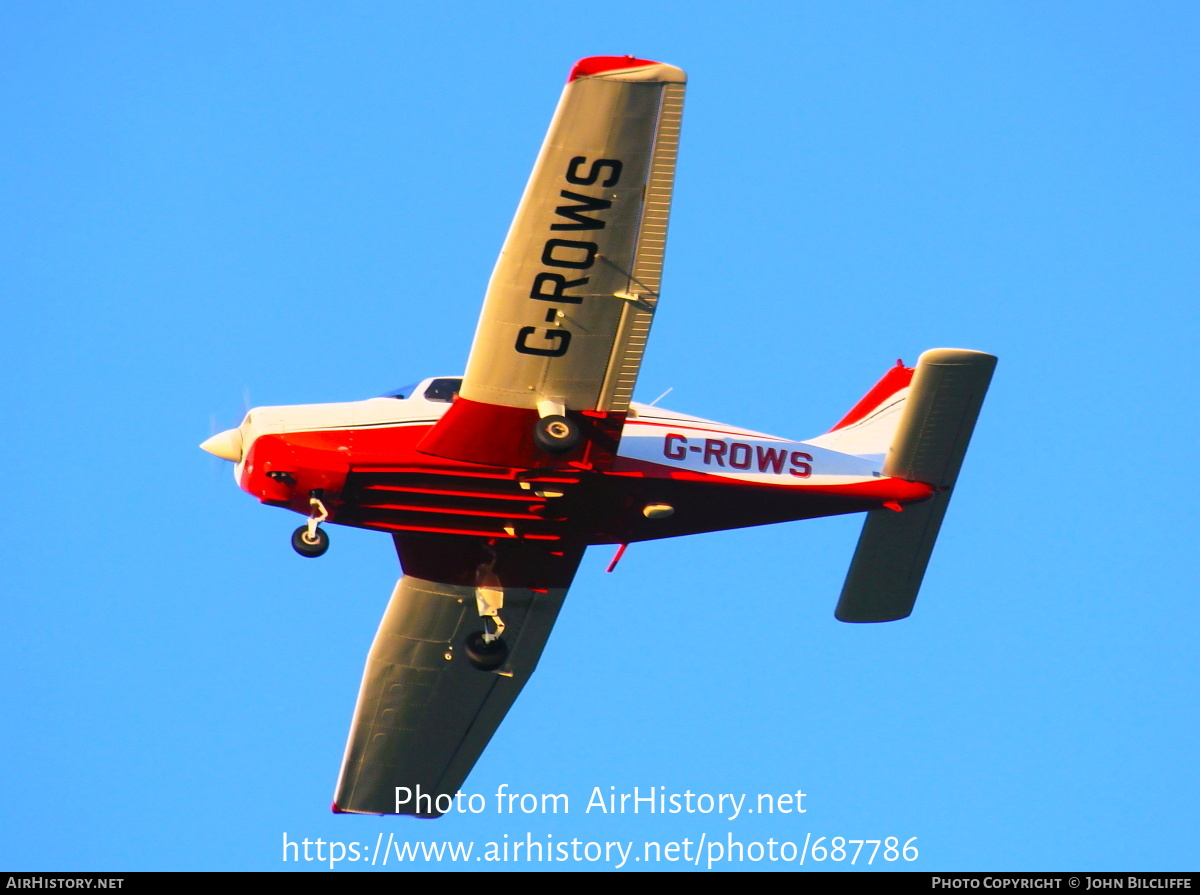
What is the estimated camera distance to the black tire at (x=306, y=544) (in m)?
15.3

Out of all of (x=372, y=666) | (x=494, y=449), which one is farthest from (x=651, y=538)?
(x=372, y=666)

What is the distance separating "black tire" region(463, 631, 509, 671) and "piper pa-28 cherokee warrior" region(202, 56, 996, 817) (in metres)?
0.02

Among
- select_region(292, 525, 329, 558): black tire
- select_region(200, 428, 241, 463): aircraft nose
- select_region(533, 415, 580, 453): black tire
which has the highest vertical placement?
select_region(200, 428, 241, 463): aircraft nose

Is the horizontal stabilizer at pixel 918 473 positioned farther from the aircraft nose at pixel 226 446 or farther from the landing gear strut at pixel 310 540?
the aircraft nose at pixel 226 446

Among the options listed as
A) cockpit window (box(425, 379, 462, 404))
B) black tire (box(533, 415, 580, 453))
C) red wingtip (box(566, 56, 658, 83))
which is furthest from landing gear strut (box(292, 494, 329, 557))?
red wingtip (box(566, 56, 658, 83))

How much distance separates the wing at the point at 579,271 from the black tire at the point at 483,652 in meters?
2.56

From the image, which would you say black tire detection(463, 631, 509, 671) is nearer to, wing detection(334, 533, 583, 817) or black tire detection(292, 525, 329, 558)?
wing detection(334, 533, 583, 817)

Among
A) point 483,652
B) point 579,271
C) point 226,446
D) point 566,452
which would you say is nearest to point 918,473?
point 566,452

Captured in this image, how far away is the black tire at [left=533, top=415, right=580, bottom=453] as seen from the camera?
49.3ft

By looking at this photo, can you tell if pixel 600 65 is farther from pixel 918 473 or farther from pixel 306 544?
pixel 918 473

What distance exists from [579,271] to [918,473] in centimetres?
539

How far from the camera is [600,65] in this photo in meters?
13.5

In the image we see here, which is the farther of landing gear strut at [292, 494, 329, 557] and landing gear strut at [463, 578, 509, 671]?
landing gear strut at [463, 578, 509, 671]
